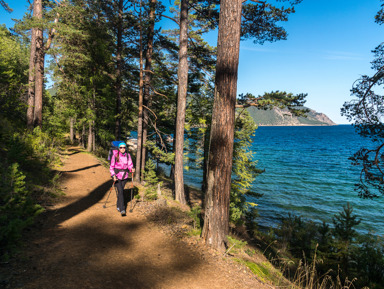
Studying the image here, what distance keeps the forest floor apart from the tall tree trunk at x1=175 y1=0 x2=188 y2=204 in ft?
11.5

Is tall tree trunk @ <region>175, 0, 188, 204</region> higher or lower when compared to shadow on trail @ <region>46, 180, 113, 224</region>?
higher

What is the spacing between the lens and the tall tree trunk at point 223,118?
4.73 m

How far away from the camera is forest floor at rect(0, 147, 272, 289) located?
10.8ft

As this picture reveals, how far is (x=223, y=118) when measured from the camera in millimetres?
4758

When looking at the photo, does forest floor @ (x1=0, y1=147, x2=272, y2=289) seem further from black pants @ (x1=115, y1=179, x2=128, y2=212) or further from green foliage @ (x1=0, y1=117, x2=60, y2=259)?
green foliage @ (x1=0, y1=117, x2=60, y2=259)

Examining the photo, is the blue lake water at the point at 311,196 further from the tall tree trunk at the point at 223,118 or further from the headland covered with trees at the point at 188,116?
the tall tree trunk at the point at 223,118

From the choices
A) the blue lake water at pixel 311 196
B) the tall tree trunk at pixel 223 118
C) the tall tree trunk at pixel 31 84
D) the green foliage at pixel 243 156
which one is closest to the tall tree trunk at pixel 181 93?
the tall tree trunk at pixel 223 118

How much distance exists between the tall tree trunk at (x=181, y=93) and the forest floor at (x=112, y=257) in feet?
11.5

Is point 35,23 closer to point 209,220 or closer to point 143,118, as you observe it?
point 143,118

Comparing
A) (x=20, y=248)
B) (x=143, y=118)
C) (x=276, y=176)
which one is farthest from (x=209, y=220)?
(x=276, y=176)

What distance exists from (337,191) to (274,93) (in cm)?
1935

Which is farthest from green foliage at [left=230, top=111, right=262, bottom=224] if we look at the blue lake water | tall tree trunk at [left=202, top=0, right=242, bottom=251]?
tall tree trunk at [left=202, top=0, right=242, bottom=251]

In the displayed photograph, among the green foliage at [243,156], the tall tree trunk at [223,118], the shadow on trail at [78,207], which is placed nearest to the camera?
the tall tree trunk at [223,118]

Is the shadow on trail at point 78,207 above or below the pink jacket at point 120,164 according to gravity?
below
